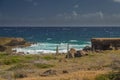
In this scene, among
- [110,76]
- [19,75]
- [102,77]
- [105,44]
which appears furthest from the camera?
[105,44]

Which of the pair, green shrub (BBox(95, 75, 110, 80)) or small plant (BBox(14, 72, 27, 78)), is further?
small plant (BBox(14, 72, 27, 78))

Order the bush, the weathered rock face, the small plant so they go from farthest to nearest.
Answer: the weathered rock face
the small plant
the bush

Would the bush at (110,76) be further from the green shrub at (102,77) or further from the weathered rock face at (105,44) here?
the weathered rock face at (105,44)

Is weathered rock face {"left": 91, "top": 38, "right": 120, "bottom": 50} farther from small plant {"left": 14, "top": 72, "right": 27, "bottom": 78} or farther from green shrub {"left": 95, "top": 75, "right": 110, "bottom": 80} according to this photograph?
green shrub {"left": 95, "top": 75, "right": 110, "bottom": 80}

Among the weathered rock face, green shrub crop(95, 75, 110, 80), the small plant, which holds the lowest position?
green shrub crop(95, 75, 110, 80)

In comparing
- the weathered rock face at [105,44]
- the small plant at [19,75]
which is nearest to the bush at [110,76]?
the small plant at [19,75]

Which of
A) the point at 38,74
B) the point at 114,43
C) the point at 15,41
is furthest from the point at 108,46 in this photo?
the point at 38,74

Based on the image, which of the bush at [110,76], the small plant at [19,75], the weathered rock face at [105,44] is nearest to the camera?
the bush at [110,76]

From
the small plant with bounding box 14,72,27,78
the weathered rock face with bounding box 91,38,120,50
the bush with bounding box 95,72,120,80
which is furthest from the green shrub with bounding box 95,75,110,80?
the weathered rock face with bounding box 91,38,120,50

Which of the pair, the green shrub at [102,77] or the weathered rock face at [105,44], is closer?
the green shrub at [102,77]

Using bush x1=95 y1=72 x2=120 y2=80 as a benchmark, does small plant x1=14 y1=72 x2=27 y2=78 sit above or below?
above

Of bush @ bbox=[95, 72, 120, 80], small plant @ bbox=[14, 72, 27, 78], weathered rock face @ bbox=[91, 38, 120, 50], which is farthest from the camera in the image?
weathered rock face @ bbox=[91, 38, 120, 50]

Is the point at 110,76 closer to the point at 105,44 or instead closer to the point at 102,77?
the point at 102,77

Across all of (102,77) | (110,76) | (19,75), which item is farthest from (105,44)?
(102,77)
